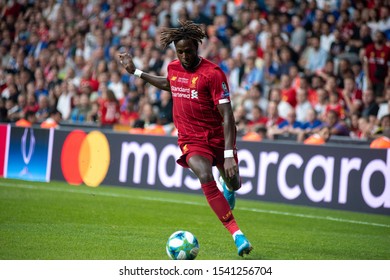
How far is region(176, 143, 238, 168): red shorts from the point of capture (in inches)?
350

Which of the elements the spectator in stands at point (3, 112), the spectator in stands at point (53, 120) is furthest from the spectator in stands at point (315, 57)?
the spectator in stands at point (3, 112)

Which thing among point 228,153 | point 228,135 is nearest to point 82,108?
point 228,135

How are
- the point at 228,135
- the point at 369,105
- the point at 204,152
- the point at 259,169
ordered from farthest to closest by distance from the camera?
the point at 369,105, the point at 259,169, the point at 204,152, the point at 228,135

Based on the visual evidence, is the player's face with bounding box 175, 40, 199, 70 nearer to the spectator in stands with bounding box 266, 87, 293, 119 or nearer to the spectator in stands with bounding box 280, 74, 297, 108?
the spectator in stands with bounding box 266, 87, 293, 119

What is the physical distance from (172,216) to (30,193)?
3.39 metres

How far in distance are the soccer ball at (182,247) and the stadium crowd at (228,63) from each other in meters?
6.62

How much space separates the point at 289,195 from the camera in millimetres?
14555

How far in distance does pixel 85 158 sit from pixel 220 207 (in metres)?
8.51

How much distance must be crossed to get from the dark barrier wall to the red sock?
5.35 meters

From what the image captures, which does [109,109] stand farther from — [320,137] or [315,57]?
[320,137]

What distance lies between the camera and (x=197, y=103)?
29.5ft

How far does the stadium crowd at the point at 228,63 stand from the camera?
16.8 m

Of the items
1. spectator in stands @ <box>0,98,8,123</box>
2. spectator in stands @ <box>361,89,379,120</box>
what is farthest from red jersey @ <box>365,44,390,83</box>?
spectator in stands @ <box>0,98,8,123</box>
